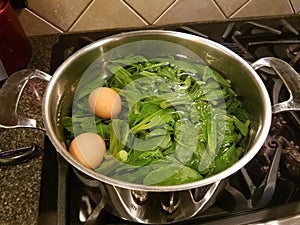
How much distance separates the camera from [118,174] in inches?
22.7

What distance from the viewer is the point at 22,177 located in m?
0.67

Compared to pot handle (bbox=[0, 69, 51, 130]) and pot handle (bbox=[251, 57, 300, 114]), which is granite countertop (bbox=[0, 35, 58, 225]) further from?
pot handle (bbox=[251, 57, 300, 114])

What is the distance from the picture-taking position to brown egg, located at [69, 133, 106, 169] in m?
0.58

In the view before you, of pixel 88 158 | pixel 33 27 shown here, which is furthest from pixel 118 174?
pixel 33 27

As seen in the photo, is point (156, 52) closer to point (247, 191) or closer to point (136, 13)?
point (136, 13)

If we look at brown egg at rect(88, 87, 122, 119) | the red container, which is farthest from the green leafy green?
the red container

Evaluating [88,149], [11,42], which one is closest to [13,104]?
[88,149]

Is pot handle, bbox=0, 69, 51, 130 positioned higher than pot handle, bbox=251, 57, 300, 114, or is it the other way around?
pot handle, bbox=251, 57, 300, 114

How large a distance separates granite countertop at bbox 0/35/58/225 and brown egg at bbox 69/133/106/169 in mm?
124

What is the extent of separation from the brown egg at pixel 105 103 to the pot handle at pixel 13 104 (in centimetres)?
10

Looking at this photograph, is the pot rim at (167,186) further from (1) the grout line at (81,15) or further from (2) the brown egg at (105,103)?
(1) the grout line at (81,15)

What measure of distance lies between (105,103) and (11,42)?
27 centimetres

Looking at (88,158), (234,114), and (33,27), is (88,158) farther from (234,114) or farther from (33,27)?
(33,27)

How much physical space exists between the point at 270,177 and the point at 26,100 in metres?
0.50
